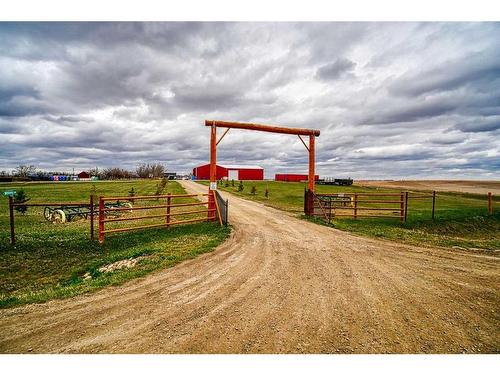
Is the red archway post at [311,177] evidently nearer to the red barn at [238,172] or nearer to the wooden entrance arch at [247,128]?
the wooden entrance arch at [247,128]

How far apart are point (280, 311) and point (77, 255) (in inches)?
284

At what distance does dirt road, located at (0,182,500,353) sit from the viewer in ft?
11.2

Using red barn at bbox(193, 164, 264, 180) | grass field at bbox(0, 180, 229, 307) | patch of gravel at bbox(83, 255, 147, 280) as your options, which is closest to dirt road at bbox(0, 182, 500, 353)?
grass field at bbox(0, 180, 229, 307)

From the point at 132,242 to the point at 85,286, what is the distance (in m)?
4.00

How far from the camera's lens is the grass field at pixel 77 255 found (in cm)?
561

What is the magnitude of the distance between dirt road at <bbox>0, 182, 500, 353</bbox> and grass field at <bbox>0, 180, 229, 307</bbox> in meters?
0.65

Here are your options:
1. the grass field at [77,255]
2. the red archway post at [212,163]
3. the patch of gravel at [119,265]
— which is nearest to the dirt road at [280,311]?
the grass field at [77,255]

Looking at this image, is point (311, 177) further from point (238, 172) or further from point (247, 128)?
point (238, 172)

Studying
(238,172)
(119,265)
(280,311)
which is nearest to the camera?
(280,311)

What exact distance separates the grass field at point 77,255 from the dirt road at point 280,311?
65cm

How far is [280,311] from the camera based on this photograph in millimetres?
4188

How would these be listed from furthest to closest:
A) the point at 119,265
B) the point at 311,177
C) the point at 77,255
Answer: the point at 311,177 → the point at 77,255 → the point at 119,265

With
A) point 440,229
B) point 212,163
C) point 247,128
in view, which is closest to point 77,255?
point 212,163

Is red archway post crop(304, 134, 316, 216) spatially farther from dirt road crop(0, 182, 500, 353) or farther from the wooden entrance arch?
dirt road crop(0, 182, 500, 353)
